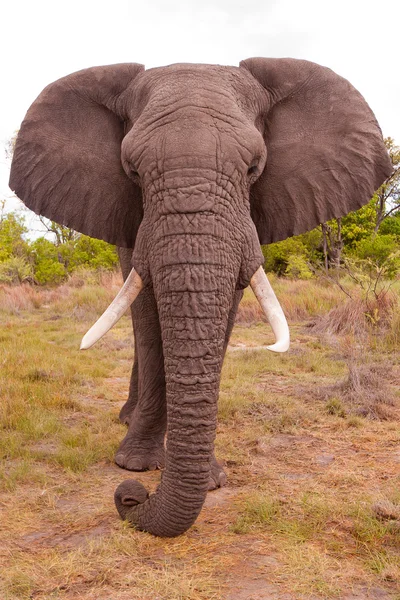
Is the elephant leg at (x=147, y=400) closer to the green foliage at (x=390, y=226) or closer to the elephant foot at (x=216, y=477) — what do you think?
the elephant foot at (x=216, y=477)

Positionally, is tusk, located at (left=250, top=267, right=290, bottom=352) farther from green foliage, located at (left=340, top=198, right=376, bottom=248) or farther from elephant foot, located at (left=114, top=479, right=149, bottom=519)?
green foliage, located at (left=340, top=198, right=376, bottom=248)

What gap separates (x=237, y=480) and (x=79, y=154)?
2420mm

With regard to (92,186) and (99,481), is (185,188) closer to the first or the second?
(92,186)

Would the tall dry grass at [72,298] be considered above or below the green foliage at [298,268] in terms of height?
below

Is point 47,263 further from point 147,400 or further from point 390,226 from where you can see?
point 147,400

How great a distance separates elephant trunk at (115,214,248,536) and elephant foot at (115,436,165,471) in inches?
52.9

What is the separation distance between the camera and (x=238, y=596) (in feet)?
8.70

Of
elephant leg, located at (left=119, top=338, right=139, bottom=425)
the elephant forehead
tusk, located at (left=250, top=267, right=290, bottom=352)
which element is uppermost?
the elephant forehead

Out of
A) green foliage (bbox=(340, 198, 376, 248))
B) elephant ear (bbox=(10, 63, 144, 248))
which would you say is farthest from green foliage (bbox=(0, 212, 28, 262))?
elephant ear (bbox=(10, 63, 144, 248))

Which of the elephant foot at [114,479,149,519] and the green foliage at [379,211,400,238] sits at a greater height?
the green foliage at [379,211,400,238]

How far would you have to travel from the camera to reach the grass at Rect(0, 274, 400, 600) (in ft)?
9.18

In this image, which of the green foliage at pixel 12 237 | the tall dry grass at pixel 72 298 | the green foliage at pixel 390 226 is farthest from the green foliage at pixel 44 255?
the green foliage at pixel 390 226

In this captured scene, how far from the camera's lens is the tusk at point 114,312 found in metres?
2.98

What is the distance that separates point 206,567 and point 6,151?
2605 cm
